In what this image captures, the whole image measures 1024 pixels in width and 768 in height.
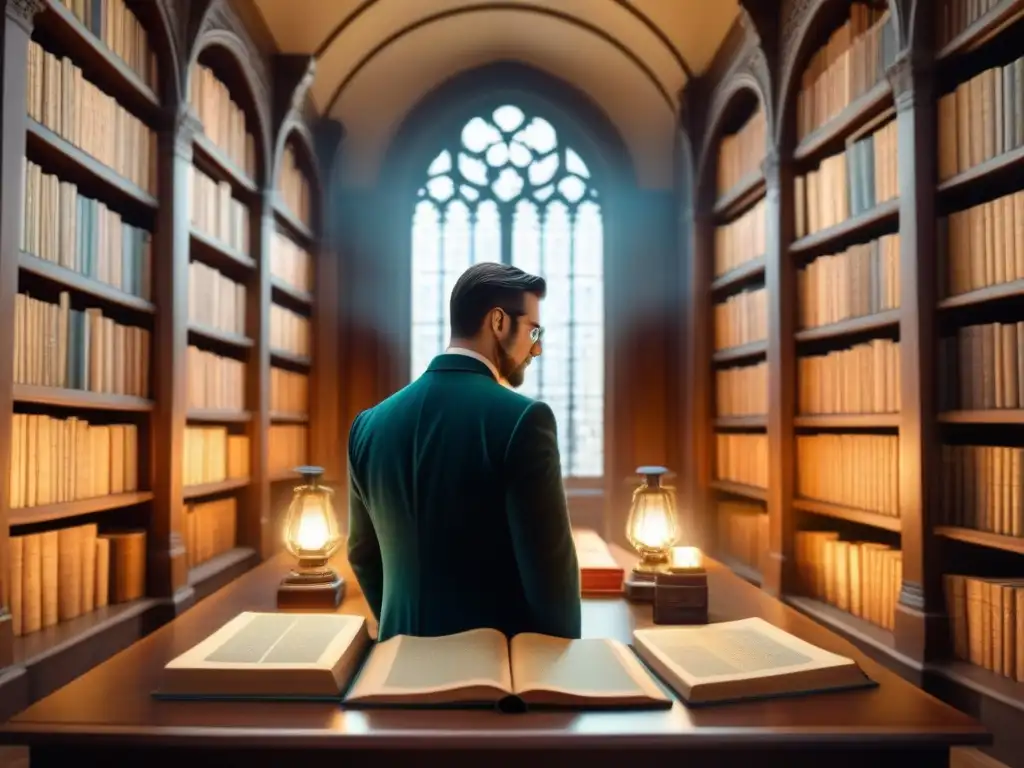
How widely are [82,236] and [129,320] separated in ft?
2.48

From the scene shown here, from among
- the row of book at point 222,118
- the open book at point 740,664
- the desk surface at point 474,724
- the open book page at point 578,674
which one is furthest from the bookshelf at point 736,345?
the desk surface at point 474,724

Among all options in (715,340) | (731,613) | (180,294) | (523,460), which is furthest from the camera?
(715,340)

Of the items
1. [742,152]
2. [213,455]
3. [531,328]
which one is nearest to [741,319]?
[742,152]

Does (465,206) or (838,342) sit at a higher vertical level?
(465,206)

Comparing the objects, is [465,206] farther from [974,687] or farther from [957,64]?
[974,687]

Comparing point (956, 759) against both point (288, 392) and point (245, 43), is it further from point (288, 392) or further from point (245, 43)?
point (245, 43)

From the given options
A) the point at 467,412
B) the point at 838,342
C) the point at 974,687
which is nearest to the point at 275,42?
the point at 838,342

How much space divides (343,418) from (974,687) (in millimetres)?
4697

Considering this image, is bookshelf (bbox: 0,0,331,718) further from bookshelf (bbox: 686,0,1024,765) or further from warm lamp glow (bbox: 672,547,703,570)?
bookshelf (bbox: 686,0,1024,765)

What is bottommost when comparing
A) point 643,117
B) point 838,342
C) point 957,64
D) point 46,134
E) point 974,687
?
point 974,687

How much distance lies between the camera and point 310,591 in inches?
89.4

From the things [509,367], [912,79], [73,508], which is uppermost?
[912,79]

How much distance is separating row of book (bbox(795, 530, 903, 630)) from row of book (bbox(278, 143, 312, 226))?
3803mm

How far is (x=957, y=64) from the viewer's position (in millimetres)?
3404
